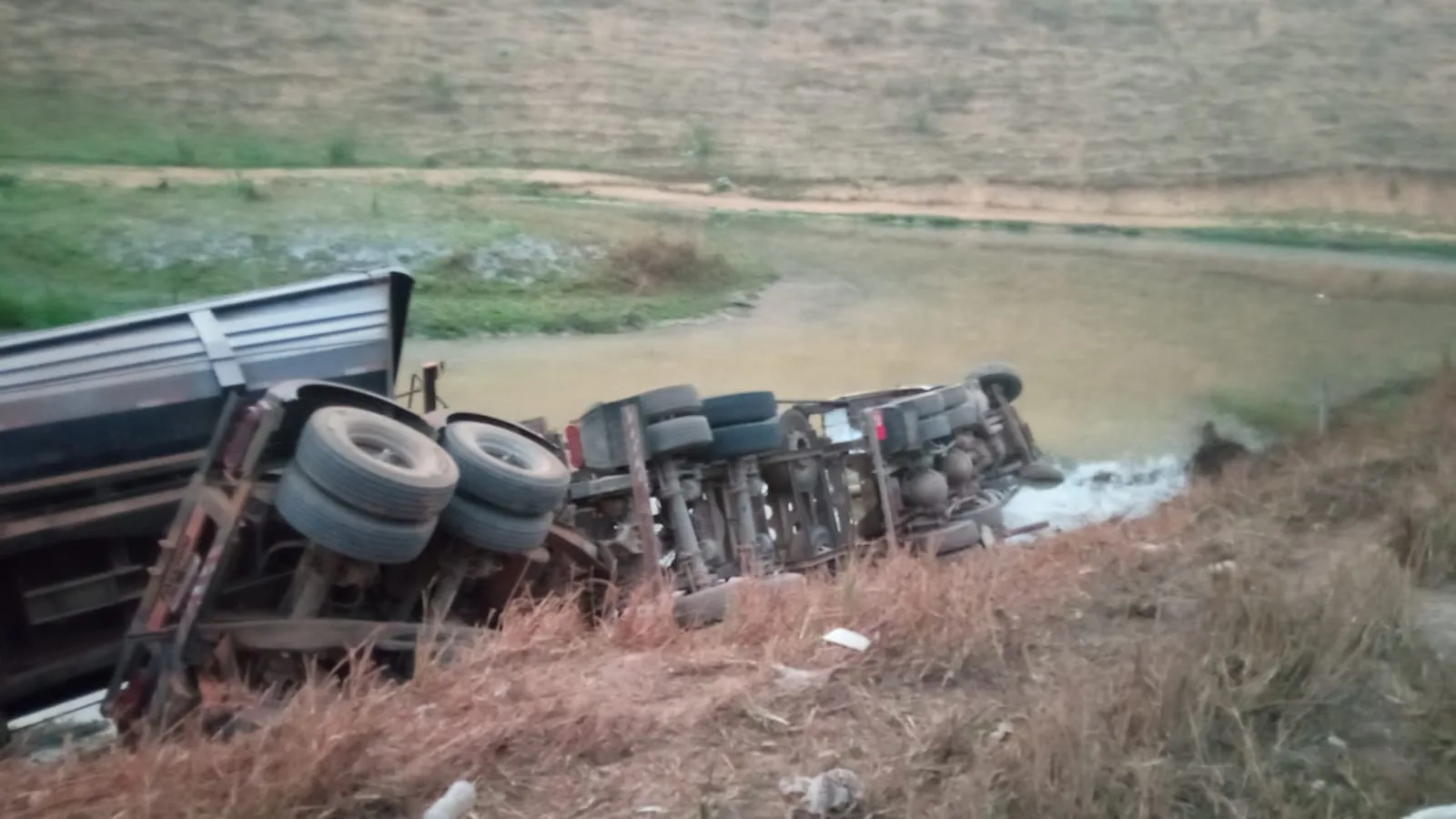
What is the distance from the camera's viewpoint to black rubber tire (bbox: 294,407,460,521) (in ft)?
11.4

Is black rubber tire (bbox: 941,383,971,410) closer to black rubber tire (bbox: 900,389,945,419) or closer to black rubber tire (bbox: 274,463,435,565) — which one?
black rubber tire (bbox: 900,389,945,419)

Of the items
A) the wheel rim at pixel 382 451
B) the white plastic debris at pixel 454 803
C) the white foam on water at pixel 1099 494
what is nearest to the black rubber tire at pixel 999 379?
the white foam on water at pixel 1099 494

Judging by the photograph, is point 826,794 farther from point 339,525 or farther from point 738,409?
point 738,409

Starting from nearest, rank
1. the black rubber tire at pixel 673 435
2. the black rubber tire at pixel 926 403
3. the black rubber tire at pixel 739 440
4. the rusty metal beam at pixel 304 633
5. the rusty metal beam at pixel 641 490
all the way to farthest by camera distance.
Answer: the rusty metal beam at pixel 304 633
the rusty metal beam at pixel 641 490
the black rubber tire at pixel 673 435
the black rubber tire at pixel 739 440
the black rubber tire at pixel 926 403

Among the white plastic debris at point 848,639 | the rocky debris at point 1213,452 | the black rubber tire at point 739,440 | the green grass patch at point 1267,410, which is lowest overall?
the rocky debris at point 1213,452

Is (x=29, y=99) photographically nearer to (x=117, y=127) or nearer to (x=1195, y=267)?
(x=117, y=127)

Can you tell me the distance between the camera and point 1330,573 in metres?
3.70

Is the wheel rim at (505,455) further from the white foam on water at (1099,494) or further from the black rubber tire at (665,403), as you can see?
the white foam on water at (1099,494)

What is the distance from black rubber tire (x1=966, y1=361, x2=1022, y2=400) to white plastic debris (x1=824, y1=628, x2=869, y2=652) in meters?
4.02

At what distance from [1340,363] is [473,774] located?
7814mm

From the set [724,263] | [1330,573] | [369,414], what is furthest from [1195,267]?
[369,414]

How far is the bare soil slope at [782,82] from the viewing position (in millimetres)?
6758

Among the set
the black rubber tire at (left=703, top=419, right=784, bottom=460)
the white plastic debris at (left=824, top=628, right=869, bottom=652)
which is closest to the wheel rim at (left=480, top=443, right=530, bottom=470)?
the black rubber tire at (left=703, top=419, right=784, bottom=460)

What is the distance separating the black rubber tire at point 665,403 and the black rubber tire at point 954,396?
1710mm
